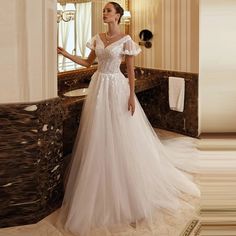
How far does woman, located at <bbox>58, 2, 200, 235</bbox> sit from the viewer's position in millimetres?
2770

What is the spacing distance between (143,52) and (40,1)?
258 centimetres

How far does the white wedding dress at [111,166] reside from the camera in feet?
9.07

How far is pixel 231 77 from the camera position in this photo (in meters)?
4.45

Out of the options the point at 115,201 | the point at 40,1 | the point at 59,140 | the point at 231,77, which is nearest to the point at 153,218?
the point at 115,201

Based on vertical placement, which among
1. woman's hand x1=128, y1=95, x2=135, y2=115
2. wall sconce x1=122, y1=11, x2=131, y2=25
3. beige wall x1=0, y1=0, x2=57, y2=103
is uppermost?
wall sconce x1=122, y1=11, x2=131, y2=25

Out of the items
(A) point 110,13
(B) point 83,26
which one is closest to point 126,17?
(B) point 83,26

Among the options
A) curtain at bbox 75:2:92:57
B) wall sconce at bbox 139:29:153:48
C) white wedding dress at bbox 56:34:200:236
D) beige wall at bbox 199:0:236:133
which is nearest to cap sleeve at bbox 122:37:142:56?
white wedding dress at bbox 56:34:200:236

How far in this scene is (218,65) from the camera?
432cm

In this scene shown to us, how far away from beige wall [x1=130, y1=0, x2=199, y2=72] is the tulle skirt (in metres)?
1.84

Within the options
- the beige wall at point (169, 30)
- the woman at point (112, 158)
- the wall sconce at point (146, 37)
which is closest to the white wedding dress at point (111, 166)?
the woman at point (112, 158)

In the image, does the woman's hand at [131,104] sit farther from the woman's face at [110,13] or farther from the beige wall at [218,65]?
the beige wall at [218,65]

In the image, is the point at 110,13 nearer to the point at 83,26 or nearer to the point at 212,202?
the point at 83,26

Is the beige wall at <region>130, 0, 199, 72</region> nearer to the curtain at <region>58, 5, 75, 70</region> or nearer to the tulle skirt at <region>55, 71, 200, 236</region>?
the curtain at <region>58, 5, 75, 70</region>

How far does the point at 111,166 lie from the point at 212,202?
827 mm
